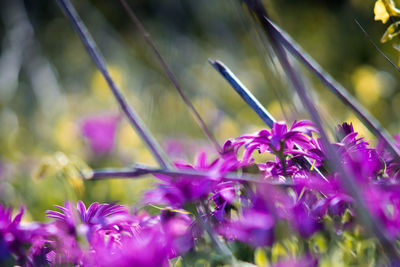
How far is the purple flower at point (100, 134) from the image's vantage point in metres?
1.81

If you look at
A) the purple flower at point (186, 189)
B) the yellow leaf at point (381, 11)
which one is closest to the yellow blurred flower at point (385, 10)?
the yellow leaf at point (381, 11)

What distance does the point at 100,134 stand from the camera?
182 cm

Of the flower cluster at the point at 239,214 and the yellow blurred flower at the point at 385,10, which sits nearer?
the flower cluster at the point at 239,214

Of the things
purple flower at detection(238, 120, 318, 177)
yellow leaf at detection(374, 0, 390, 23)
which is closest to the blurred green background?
purple flower at detection(238, 120, 318, 177)

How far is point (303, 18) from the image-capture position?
11.4 ft

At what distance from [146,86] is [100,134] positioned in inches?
62.8

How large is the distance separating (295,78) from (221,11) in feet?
10.5

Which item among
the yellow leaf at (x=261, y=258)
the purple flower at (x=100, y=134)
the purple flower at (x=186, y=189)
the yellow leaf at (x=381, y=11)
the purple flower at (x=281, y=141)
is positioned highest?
the yellow leaf at (x=381, y=11)

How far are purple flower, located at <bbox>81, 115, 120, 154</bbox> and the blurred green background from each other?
0.03 metres

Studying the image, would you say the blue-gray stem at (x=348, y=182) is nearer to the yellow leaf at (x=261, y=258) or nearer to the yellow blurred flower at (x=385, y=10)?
the yellow leaf at (x=261, y=258)

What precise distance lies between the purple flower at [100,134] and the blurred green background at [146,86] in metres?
0.03

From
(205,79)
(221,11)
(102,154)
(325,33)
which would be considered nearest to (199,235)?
(102,154)

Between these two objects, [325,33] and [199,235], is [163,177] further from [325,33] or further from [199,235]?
[325,33]

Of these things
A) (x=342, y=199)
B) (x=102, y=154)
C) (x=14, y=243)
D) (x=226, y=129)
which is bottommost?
(x=102, y=154)
